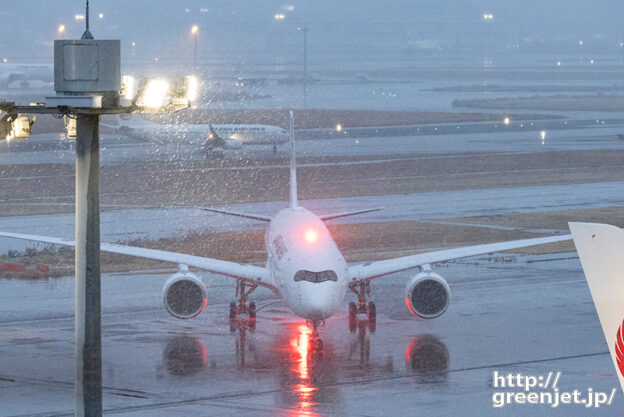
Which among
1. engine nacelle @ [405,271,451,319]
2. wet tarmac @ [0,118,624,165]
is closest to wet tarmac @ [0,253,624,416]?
engine nacelle @ [405,271,451,319]

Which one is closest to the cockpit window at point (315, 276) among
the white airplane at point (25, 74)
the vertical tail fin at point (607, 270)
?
the vertical tail fin at point (607, 270)

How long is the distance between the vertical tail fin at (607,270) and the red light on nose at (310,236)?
19475mm

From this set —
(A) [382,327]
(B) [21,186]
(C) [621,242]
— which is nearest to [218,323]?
(A) [382,327]

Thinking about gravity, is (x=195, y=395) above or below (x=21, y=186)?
below

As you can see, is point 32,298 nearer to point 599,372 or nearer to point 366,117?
point 599,372

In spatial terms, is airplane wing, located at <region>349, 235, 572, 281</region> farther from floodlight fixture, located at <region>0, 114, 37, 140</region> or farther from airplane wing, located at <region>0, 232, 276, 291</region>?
floodlight fixture, located at <region>0, 114, 37, 140</region>

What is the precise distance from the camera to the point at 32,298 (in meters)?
44.6

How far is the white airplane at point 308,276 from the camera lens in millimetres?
35125

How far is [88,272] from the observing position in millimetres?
21625

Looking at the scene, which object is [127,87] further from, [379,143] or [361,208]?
[379,143]

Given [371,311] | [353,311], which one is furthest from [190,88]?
[371,311]

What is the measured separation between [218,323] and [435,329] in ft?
24.2

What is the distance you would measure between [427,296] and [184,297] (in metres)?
7.96

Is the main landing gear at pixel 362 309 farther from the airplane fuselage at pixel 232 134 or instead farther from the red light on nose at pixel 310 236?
the airplane fuselage at pixel 232 134
